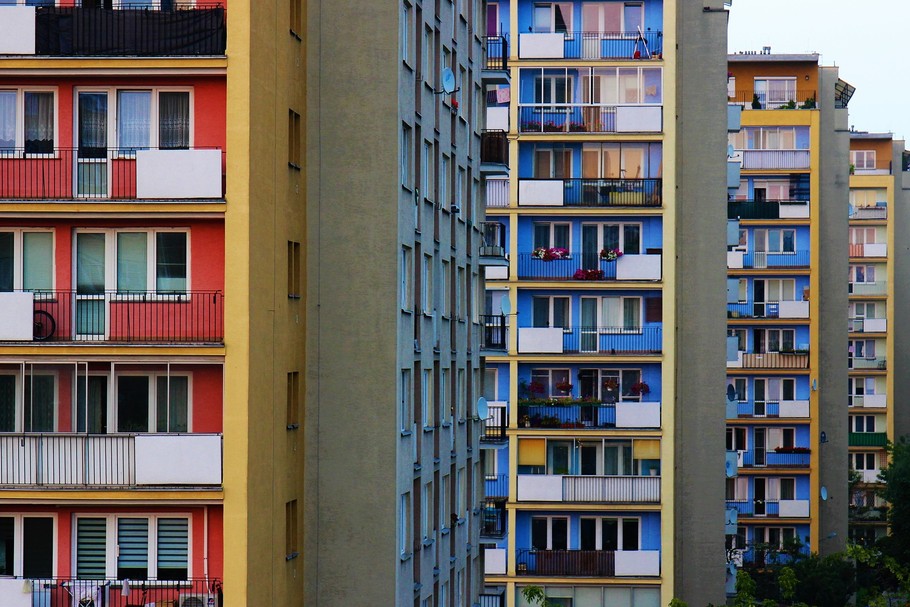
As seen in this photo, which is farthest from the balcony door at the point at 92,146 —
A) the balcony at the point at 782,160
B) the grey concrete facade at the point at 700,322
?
the balcony at the point at 782,160

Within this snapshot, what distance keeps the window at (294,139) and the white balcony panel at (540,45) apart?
27.1 metres

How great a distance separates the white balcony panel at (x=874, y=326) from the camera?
112 meters

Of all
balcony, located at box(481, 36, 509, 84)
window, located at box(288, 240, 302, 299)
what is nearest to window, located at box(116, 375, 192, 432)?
window, located at box(288, 240, 302, 299)

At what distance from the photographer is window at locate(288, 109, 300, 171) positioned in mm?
33938

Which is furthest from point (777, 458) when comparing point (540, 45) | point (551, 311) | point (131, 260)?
point (131, 260)

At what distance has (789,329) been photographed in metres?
88.2

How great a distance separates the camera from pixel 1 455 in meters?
29.9

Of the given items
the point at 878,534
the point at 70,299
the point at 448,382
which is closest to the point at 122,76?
the point at 70,299

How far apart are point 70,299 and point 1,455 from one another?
3.27m

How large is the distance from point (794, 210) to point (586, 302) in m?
30.6

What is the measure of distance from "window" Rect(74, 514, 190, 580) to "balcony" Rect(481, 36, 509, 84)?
26.7 metres

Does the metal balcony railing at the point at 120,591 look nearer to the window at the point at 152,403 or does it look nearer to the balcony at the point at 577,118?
the window at the point at 152,403

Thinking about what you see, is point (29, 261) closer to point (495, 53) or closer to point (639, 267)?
point (495, 53)

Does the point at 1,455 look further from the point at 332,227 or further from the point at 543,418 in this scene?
the point at 543,418
